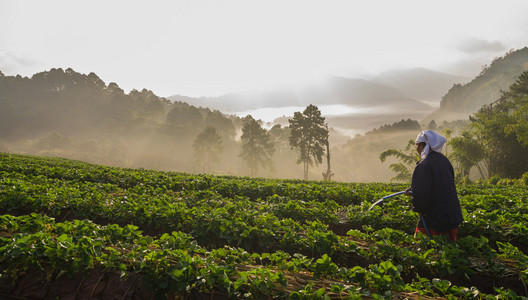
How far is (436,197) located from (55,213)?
8.76 meters

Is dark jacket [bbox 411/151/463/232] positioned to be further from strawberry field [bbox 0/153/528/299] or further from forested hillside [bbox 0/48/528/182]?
forested hillside [bbox 0/48/528/182]

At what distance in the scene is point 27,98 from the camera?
332 feet

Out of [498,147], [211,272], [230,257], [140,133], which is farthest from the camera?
[140,133]

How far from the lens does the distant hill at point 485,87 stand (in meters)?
124

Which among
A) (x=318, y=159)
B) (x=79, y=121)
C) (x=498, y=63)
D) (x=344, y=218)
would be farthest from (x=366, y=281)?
(x=498, y=63)

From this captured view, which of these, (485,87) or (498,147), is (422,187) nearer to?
(498,147)

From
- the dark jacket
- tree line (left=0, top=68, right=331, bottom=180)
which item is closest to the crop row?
the dark jacket

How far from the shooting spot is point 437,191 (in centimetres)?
502

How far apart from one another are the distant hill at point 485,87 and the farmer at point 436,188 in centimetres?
15105

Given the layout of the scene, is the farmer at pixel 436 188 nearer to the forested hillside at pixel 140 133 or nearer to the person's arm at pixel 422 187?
the person's arm at pixel 422 187

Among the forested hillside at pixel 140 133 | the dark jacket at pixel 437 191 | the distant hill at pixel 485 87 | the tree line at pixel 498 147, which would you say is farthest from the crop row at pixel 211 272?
the distant hill at pixel 485 87

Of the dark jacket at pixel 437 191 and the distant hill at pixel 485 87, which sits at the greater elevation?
the distant hill at pixel 485 87

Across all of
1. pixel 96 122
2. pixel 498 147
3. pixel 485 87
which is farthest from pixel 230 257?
pixel 485 87

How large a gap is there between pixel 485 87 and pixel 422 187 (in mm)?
172119
